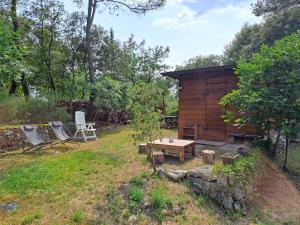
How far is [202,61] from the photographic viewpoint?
24219mm

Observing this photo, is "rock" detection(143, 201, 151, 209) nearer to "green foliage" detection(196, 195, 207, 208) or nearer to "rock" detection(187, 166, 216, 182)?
"green foliage" detection(196, 195, 207, 208)

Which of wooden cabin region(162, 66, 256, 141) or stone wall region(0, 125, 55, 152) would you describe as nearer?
stone wall region(0, 125, 55, 152)

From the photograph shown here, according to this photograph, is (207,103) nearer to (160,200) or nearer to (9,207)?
(160,200)

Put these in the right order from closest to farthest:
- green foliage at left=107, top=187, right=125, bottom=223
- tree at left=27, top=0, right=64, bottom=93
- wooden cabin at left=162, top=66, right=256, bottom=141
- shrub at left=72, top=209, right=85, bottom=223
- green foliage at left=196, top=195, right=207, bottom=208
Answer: shrub at left=72, top=209, right=85, bottom=223 < green foliage at left=107, top=187, right=125, bottom=223 < green foliage at left=196, top=195, right=207, bottom=208 < wooden cabin at left=162, top=66, right=256, bottom=141 < tree at left=27, top=0, right=64, bottom=93

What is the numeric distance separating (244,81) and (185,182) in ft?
11.0

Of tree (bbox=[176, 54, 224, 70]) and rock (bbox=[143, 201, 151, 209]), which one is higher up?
tree (bbox=[176, 54, 224, 70])

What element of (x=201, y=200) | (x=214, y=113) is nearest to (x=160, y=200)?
(x=201, y=200)

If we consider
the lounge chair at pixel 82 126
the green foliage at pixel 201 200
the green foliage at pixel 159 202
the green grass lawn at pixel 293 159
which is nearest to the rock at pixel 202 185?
the green foliage at pixel 201 200

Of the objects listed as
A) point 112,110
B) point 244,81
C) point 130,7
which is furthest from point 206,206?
point 130,7

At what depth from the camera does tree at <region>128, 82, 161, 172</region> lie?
440 cm

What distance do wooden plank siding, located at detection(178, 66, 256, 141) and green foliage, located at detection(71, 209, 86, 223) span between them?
5.72 m

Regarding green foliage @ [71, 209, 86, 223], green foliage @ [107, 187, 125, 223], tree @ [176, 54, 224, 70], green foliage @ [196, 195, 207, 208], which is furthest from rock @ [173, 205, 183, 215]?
tree @ [176, 54, 224, 70]

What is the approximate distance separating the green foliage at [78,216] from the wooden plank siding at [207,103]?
5.72 metres

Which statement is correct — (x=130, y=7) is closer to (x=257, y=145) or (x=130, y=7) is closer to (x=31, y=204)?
(x=257, y=145)
